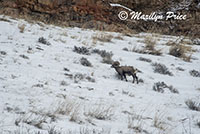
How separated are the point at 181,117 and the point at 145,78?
2.22 metres

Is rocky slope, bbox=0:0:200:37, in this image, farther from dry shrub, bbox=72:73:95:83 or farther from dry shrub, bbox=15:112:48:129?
dry shrub, bbox=15:112:48:129

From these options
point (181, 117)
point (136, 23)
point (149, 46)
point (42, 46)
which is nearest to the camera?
point (181, 117)

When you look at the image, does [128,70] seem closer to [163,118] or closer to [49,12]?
[163,118]

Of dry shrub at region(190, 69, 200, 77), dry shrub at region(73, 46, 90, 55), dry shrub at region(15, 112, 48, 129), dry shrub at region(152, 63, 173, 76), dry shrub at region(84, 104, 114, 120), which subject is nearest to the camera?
dry shrub at region(15, 112, 48, 129)

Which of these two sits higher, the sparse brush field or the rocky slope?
the rocky slope

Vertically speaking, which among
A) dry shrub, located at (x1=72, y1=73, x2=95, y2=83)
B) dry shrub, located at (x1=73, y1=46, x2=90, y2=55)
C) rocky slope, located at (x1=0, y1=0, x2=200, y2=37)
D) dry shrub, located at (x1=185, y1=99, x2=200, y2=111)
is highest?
rocky slope, located at (x1=0, y1=0, x2=200, y2=37)

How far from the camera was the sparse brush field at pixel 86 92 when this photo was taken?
10.3 ft

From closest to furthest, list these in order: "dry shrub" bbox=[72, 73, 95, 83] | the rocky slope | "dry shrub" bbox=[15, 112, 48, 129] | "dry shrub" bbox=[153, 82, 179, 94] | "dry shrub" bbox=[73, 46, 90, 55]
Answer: "dry shrub" bbox=[15, 112, 48, 129] < "dry shrub" bbox=[72, 73, 95, 83] < "dry shrub" bbox=[153, 82, 179, 94] < "dry shrub" bbox=[73, 46, 90, 55] < the rocky slope

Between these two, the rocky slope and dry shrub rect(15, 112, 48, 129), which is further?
the rocky slope

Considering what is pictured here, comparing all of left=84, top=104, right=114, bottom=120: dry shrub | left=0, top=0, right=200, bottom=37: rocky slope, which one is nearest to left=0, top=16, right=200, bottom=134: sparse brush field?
left=84, top=104, right=114, bottom=120: dry shrub

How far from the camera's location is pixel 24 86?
407 centimetres

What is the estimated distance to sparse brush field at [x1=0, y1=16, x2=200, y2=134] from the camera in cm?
313

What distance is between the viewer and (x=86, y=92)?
449 cm

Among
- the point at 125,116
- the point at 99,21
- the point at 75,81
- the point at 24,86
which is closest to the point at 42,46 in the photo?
the point at 75,81
